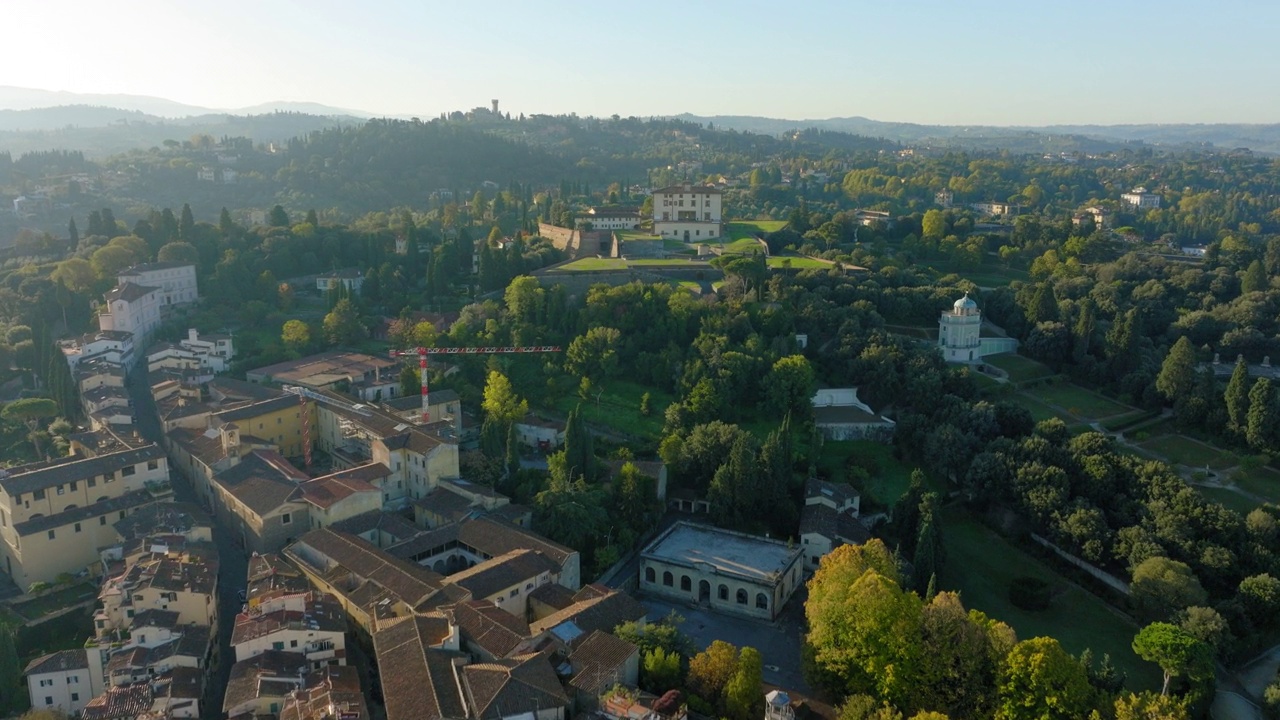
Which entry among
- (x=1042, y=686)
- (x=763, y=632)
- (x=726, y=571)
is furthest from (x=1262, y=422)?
(x=726, y=571)

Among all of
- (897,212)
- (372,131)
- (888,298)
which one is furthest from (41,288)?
(897,212)

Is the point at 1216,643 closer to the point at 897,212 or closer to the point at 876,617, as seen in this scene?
the point at 876,617

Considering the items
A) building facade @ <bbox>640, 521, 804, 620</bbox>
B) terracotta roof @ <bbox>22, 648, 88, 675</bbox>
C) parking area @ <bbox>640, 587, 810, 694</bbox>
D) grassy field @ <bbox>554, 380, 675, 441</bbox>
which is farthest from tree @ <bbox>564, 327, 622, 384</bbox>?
terracotta roof @ <bbox>22, 648, 88, 675</bbox>

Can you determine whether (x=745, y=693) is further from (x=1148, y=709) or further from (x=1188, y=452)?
(x=1188, y=452)

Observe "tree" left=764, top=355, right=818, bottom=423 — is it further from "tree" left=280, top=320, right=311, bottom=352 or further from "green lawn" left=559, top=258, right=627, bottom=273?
"tree" left=280, top=320, right=311, bottom=352

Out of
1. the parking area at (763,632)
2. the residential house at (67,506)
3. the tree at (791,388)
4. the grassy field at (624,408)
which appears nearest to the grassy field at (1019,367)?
the tree at (791,388)
